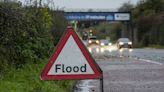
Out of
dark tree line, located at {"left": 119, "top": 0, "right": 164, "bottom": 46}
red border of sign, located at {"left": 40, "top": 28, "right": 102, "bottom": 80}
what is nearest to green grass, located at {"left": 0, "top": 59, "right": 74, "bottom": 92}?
red border of sign, located at {"left": 40, "top": 28, "right": 102, "bottom": 80}

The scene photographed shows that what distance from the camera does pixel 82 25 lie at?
111875mm

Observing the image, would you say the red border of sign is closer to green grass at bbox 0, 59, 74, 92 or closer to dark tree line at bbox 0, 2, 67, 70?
green grass at bbox 0, 59, 74, 92

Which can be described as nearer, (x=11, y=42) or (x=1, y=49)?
(x=1, y=49)

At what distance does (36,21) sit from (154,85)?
5812 millimetres

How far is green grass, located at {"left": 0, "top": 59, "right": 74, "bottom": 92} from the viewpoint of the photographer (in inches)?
467

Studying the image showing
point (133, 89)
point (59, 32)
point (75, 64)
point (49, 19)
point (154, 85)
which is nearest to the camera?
point (75, 64)

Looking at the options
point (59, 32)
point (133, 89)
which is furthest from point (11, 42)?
point (59, 32)

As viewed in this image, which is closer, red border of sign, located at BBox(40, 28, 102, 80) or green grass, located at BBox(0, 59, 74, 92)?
red border of sign, located at BBox(40, 28, 102, 80)

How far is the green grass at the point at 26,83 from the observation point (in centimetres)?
1187

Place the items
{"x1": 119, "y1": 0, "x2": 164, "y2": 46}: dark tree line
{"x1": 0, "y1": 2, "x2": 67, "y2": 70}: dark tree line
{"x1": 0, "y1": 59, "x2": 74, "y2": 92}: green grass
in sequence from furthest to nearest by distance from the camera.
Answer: {"x1": 119, "y1": 0, "x2": 164, "y2": 46}: dark tree line
{"x1": 0, "y1": 2, "x2": 67, "y2": 70}: dark tree line
{"x1": 0, "y1": 59, "x2": 74, "y2": 92}: green grass

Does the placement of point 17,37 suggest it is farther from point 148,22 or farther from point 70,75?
point 148,22

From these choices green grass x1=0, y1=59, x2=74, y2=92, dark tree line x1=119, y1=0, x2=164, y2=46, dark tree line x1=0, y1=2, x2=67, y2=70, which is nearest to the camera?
green grass x1=0, y1=59, x2=74, y2=92

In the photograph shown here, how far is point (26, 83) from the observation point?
1300 cm

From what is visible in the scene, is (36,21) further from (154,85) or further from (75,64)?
(75,64)
